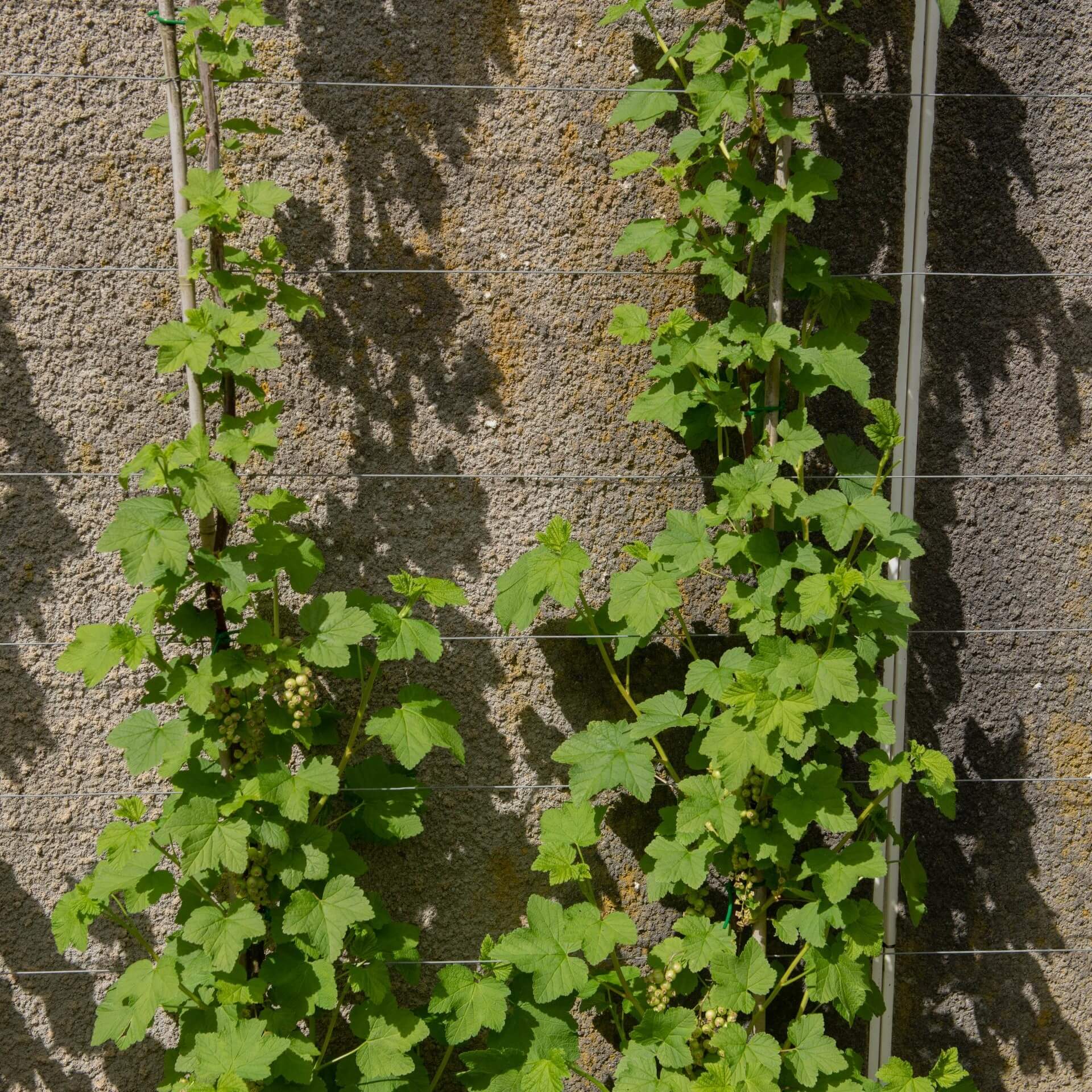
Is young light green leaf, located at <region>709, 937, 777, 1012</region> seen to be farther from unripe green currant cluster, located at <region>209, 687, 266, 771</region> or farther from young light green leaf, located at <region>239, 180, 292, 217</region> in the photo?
young light green leaf, located at <region>239, 180, 292, 217</region>

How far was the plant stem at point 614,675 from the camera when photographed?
213cm

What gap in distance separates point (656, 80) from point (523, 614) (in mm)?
1125

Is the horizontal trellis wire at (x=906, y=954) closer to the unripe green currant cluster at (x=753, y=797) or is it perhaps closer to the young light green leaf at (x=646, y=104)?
the unripe green currant cluster at (x=753, y=797)

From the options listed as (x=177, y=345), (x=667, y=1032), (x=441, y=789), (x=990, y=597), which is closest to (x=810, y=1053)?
(x=667, y=1032)

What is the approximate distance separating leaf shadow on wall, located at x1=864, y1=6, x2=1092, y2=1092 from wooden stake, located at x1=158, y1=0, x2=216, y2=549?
1.63 meters

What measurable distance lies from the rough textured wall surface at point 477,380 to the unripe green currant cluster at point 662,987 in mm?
209

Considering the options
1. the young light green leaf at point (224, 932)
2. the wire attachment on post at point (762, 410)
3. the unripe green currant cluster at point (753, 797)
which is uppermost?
the wire attachment on post at point (762, 410)

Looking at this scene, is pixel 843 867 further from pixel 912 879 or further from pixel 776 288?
pixel 776 288

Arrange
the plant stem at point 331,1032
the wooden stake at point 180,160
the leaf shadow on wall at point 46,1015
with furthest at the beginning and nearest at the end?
the leaf shadow on wall at point 46,1015 → the plant stem at point 331,1032 → the wooden stake at point 180,160

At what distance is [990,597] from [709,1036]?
121 cm

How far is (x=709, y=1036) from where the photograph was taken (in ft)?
6.97

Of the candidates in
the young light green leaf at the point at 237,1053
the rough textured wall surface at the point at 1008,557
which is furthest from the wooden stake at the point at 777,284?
the young light green leaf at the point at 237,1053

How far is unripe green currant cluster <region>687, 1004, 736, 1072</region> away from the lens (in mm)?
2043

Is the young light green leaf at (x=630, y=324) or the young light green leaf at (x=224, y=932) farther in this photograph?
the young light green leaf at (x=630, y=324)
